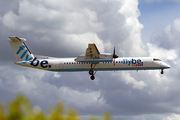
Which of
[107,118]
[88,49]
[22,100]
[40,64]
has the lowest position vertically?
[107,118]

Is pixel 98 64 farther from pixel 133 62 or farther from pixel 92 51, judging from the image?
pixel 133 62

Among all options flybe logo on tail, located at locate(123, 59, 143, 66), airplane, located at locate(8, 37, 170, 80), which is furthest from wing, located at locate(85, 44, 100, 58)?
flybe logo on tail, located at locate(123, 59, 143, 66)

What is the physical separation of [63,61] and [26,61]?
25.5 ft

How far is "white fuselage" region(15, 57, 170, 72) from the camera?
42.7 metres

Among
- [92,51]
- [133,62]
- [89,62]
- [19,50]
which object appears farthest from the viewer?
[19,50]

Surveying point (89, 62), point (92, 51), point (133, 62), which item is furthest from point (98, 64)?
point (133, 62)

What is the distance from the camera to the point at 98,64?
43.3 meters

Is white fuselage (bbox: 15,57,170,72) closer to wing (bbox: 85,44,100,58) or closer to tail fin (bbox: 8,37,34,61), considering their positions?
tail fin (bbox: 8,37,34,61)

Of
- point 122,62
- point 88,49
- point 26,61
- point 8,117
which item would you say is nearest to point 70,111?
point 8,117

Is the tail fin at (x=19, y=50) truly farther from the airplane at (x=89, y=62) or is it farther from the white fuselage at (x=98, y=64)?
the white fuselage at (x=98, y=64)

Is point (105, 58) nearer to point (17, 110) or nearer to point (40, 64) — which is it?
point (40, 64)

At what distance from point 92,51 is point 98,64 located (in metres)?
3.69

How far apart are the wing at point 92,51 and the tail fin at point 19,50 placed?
482 inches

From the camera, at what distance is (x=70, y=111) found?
370 cm
